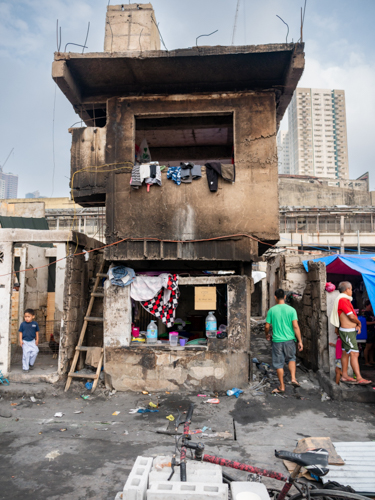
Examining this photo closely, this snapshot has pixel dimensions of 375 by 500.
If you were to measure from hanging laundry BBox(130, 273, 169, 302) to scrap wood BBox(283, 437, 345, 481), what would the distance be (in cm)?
439

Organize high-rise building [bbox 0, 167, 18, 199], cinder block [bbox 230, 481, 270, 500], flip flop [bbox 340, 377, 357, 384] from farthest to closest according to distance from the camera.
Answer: high-rise building [bbox 0, 167, 18, 199], flip flop [bbox 340, 377, 357, 384], cinder block [bbox 230, 481, 270, 500]

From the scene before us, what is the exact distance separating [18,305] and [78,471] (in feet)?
33.4

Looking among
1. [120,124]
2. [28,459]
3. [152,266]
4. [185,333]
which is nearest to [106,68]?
[120,124]

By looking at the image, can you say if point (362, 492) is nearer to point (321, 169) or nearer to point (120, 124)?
point (120, 124)

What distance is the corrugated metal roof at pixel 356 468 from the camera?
4055 mm

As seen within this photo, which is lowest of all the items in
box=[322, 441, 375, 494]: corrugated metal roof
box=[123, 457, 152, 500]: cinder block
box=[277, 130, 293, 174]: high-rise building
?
box=[322, 441, 375, 494]: corrugated metal roof

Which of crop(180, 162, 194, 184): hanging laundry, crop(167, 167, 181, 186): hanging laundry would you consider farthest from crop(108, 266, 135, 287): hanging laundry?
crop(180, 162, 194, 184): hanging laundry

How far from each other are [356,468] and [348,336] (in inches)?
117

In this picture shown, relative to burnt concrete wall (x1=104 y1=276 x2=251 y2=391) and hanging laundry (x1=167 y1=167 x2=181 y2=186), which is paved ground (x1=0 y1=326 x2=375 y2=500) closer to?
burnt concrete wall (x1=104 y1=276 x2=251 y2=391)

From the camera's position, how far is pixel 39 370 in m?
8.70

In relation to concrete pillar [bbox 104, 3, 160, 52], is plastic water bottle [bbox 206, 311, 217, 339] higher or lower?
lower

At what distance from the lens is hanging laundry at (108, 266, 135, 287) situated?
8.07 m

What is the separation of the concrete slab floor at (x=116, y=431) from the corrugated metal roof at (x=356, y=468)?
643mm

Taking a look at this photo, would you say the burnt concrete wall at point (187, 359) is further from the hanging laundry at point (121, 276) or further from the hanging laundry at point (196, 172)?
the hanging laundry at point (196, 172)
